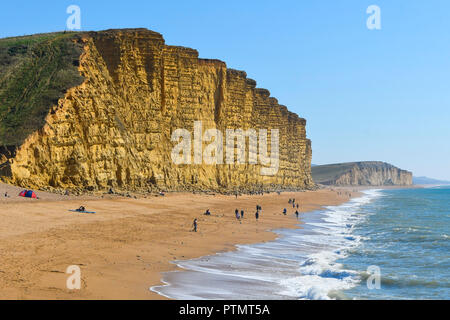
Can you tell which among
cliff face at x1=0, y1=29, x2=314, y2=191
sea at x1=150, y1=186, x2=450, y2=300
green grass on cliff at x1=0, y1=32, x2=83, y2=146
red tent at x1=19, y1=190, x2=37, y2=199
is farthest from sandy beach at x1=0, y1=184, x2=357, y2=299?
green grass on cliff at x1=0, y1=32, x2=83, y2=146

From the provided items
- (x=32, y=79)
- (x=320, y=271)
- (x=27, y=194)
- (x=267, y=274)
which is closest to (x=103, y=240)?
(x=267, y=274)

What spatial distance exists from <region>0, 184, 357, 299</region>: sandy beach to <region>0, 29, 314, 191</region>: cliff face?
320cm

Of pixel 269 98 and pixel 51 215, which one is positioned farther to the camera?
pixel 269 98

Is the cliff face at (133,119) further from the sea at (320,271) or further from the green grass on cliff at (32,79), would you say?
the sea at (320,271)

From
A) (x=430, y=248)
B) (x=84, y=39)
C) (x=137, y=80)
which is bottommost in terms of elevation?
(x=430, y=248)

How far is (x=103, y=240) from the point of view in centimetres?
1681

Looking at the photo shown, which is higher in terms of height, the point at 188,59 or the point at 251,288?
the point at 188,59

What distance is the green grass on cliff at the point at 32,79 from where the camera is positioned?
30.0 meters

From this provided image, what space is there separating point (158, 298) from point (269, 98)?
6576cm

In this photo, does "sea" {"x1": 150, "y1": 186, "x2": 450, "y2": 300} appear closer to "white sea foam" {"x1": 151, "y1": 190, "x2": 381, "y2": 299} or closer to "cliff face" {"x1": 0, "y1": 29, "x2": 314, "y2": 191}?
"white sea foam" {"x1": 151, "y1": 190, "x2": 381, "y2": 299}

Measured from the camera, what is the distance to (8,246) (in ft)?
44.7

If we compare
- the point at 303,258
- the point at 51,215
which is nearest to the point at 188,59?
the point at 51,215
